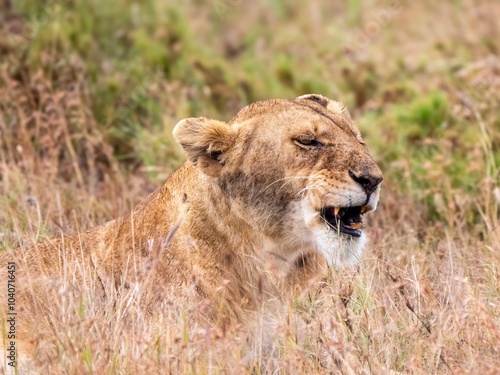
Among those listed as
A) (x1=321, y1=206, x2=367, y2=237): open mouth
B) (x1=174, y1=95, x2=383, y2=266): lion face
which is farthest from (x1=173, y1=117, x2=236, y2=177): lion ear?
(x1=321, y1=206, x2=367, y2=237): open mouth

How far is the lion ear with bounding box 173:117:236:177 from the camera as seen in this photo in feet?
17.1

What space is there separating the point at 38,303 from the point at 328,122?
1.69 metres

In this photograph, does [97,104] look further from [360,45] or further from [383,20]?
[383,20]

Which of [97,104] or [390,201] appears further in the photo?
[97,104]

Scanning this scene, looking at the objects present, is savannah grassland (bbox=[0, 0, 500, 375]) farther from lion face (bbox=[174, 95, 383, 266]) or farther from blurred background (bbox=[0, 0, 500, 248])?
lion face (bbox=[174, 95, 383, 266])

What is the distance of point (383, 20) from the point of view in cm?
1568

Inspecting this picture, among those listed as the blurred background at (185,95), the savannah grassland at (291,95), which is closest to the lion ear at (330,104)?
the savannah grassland at (291,95)

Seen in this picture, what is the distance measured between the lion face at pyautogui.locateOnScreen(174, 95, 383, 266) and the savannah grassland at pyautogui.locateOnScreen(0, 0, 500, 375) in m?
0.25

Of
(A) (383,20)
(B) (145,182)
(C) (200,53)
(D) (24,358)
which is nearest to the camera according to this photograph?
(D) (24,358)

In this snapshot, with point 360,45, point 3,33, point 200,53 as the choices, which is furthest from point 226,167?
point 360,45

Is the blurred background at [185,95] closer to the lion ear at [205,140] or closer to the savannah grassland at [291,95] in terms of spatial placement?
the savannah grassland at [291,95]

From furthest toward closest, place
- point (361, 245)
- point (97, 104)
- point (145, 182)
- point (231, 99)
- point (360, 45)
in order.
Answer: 1. point (360, 45)
2. point (231, 99)
3. point (97, 104)
4. point (145, 182)
5. point (361, 245)

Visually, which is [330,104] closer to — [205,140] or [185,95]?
[205,140]

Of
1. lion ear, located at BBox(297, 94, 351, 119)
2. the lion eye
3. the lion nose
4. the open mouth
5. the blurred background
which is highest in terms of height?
lion ear, located at BBox(297, 94, 351, 119)
